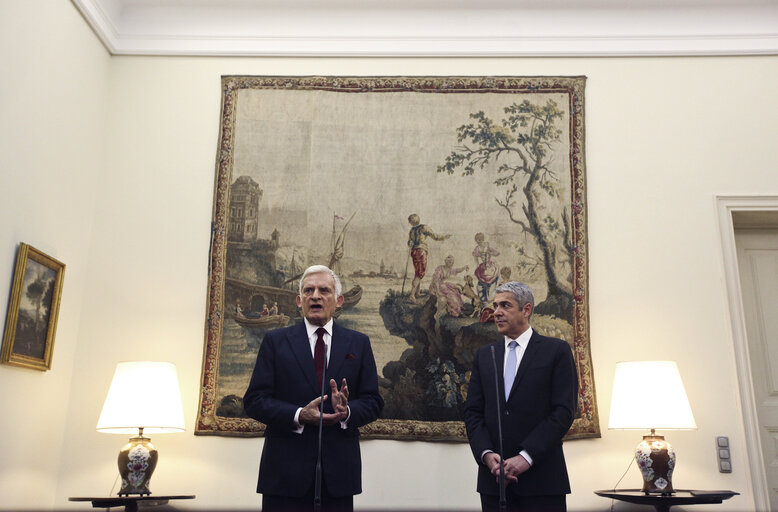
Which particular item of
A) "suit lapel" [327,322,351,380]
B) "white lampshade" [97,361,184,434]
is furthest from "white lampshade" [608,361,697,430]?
"white lampshade" [97,361,184,434]

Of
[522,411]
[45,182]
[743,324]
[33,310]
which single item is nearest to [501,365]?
[522,411]

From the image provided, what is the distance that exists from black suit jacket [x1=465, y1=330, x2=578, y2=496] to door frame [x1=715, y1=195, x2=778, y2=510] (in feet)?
5.05

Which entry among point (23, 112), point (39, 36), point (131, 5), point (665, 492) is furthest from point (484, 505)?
point (131, 5)

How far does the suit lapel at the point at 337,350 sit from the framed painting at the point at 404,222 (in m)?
1.17

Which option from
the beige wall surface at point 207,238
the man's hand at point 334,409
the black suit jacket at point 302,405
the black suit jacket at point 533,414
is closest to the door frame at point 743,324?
the beige wall surface at point 207,238

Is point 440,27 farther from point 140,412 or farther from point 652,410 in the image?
point 140,412

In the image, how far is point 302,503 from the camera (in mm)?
2881

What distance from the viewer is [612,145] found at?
4750 mm

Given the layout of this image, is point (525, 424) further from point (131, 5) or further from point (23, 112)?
point (131, 5)

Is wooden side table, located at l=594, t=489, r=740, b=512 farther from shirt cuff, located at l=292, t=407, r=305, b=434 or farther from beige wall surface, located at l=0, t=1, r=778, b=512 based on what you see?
shirt cuff, located at l=292, t=407, r=305, b=434

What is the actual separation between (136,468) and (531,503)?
81.0 inches

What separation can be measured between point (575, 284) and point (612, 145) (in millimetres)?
991

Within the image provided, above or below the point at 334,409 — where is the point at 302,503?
below

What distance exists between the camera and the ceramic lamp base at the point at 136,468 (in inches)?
150
